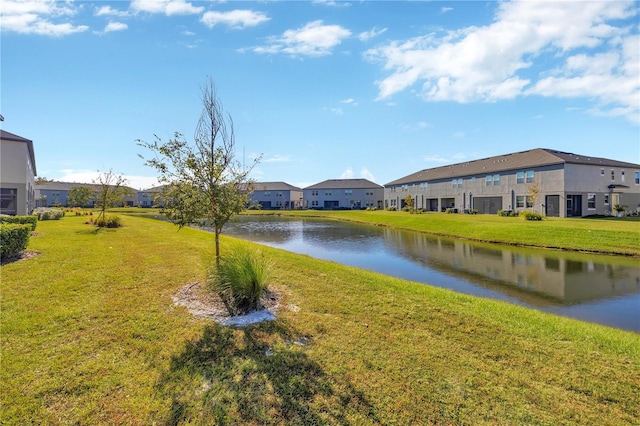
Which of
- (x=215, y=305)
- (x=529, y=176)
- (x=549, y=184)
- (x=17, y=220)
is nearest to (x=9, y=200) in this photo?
(x=17, y=220)

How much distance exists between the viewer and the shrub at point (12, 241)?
384 inches

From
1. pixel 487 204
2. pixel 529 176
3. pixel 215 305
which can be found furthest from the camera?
pixel 487 204

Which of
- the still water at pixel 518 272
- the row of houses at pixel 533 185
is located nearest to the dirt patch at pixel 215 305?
the still water at pixel 518 272

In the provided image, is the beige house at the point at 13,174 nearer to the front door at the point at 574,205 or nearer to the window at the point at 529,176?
→ the window at the point at 529,176

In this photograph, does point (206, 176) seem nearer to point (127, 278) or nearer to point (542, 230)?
point (127, 278)

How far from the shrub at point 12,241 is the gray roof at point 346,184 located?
8235 centimetres

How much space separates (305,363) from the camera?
16.0 feet

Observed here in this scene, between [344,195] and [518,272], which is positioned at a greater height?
[344,195]

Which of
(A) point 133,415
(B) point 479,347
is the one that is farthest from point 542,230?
(A) point 133,415

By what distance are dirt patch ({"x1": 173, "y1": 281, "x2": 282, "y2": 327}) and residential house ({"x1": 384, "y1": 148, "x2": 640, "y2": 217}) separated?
39806mm

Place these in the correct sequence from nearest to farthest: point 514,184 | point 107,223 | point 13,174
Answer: point 107,223, point 13,174, point 514,184

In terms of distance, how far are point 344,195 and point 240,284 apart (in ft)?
277

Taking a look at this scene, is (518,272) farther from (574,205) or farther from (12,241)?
(574,205)

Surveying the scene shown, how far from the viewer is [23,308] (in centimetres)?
653
